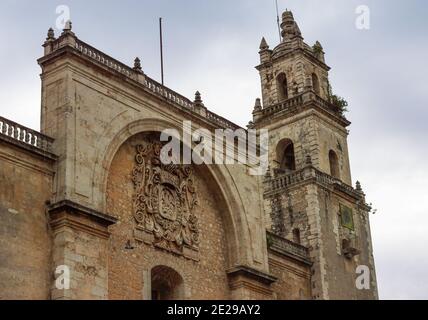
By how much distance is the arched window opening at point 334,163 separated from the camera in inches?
1554

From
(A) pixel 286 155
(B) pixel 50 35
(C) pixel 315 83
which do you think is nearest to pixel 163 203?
(B) pixel 50 35

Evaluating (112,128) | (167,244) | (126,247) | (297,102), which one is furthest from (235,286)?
(297,102)

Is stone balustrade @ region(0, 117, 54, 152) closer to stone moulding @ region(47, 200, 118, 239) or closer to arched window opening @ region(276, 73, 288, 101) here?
stone moulding @ region(47, 200, 118, 239)

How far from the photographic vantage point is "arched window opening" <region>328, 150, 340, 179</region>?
1554 inches

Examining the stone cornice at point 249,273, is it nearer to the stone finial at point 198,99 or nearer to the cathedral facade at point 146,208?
the cathedral facade at point 146,208

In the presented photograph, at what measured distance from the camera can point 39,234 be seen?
2384 cm

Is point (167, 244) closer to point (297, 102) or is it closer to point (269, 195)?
point (269, 195)

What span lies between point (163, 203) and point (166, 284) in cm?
257

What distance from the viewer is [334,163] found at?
39.7m

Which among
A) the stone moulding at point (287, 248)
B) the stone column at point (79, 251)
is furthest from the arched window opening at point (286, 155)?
the stone column at point (79, 251)

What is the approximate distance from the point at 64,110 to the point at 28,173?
2.23m

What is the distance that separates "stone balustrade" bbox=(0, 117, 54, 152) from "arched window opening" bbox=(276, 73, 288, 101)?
1799 centimetres

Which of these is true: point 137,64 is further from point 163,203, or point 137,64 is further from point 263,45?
point 263,45
